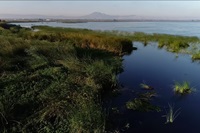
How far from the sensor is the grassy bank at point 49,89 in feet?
24.9

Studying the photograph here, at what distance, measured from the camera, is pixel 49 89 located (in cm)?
1004

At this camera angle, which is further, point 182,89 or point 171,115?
point 182,89

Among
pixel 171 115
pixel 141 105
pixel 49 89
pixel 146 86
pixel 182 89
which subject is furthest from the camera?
pixel 146 86

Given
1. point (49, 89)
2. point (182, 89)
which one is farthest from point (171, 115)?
point (49, 89)

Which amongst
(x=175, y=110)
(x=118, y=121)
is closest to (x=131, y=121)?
(x=118, y=121)

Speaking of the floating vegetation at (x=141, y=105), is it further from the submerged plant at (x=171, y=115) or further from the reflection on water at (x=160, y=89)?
the submerged plant at (x=171, y=115)

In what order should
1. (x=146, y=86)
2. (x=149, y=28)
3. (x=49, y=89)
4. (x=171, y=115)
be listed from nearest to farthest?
(x=171, y=115) → (x=49, y=89) → (x=146, y=86) → (x=149, y=28)

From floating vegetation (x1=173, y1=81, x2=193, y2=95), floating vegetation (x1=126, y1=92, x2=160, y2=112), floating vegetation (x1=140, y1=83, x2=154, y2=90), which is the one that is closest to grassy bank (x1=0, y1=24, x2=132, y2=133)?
floating vegetation (x1=126, y1=92, x2=160, y2=112)

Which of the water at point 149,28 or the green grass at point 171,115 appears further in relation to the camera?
the water at point 149,28

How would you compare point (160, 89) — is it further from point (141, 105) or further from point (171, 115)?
point (171, 115)

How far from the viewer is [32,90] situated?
9.83m

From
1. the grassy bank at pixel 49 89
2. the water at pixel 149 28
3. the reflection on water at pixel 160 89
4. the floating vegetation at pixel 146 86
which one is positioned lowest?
the water at pixel 149 28

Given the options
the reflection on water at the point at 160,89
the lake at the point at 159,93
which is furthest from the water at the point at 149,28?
the lake at the point at 159,93

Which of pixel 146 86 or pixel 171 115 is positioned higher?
pixel 171 115
